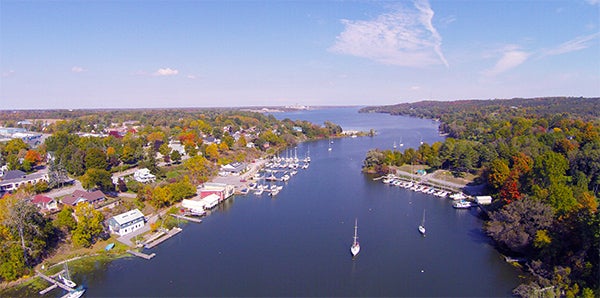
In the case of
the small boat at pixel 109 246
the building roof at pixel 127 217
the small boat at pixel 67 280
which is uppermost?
the building roof at pixel 127 217

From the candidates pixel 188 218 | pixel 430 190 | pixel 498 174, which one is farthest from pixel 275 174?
pixel 498 174

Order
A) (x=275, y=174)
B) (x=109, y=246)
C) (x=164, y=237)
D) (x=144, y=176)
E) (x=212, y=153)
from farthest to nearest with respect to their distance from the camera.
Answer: (x=212, y=153)
(x=275, y=174)
(x=144, y=176)
(x=164, y=237)
(x=109, y=246)

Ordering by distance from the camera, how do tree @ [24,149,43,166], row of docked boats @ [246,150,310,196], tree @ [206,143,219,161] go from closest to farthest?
row of docked boats @ [246,150,310,196] → tree @ [24,149,43,166] → tree @ [206,143,219,161]

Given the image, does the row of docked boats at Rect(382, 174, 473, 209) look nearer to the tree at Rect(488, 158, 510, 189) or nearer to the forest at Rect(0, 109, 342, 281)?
the tree at Rect(488, 158, 510, 189)

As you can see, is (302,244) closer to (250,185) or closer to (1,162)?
(250,185)

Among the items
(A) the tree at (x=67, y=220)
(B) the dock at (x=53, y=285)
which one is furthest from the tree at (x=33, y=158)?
(B) the dock at (x=53, y=285)

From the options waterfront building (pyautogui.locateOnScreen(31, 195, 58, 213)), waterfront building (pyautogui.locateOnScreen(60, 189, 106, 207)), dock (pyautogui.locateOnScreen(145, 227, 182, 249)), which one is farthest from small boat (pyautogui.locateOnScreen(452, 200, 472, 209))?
waterfront building (pyautogui.locateOnScreen(31, 195, 58, 213))

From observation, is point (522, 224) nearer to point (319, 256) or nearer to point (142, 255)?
point (319, 256)

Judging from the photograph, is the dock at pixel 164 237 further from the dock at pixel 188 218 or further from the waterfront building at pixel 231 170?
the waterfront building at pixel 231 170
